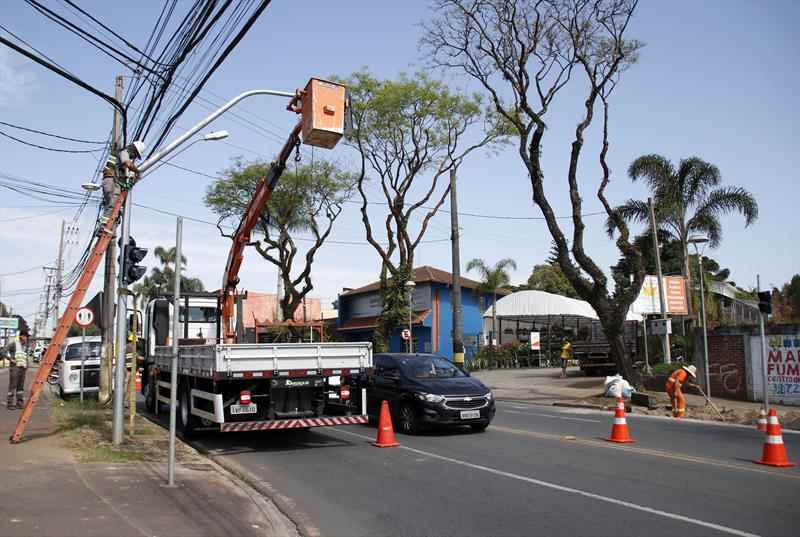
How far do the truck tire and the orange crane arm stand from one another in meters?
2.51

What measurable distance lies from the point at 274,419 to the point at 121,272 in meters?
3.66

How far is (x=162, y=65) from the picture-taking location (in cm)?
1197

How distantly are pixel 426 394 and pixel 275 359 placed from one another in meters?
3.19

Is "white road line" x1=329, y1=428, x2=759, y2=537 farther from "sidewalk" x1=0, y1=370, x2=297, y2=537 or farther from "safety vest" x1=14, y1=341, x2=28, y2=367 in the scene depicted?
"safety vest" x1=14, y1=341, x2=28, y2=367

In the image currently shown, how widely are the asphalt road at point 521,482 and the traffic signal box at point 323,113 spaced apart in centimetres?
541

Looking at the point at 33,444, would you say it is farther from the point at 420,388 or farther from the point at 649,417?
the point at 649,417

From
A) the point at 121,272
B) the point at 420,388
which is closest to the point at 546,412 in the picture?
the point at 420,388

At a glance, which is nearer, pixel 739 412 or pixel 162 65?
pixel 162 65

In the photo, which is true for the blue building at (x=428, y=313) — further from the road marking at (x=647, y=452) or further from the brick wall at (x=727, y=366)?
the road marking at (x=647, y=452)

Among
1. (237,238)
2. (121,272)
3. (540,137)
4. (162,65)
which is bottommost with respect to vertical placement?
(121,272)

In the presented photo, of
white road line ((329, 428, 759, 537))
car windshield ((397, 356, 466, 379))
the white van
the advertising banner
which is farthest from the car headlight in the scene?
the advertising banner

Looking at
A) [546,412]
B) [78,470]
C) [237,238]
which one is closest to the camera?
[78,470]

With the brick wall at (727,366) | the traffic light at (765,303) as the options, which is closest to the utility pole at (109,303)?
the traffic light at (765,303)

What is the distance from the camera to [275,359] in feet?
37.7
